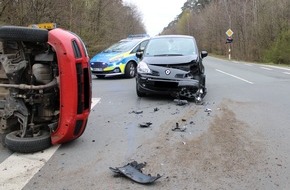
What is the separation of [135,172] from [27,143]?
1.51 meters

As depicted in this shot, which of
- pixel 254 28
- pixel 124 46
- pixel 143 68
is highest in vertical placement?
pixel 254 28

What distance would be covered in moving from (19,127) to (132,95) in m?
4.99

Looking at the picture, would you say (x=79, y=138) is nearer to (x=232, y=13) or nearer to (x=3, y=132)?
(x=3, y=132)

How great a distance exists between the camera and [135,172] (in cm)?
410

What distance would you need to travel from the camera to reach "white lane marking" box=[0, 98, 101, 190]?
3.84 meters

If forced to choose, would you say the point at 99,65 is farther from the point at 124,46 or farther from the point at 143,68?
the point at 143,68

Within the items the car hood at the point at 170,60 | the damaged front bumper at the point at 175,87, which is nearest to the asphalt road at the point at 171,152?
the damaged front bumper at the point at 175,87

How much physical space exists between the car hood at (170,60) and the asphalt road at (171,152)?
4.60 ft

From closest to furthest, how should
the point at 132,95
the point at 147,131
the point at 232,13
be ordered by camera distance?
the point at 147,131, the point at 132,95, the point at 232,13

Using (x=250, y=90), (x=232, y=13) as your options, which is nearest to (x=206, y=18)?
(x=232, y=13)

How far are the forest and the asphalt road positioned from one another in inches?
447

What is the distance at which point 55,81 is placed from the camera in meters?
4.85

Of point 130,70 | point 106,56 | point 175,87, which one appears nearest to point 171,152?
point 175,87

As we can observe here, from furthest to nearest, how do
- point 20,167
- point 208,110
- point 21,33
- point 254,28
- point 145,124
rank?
point 254,28
point 208,110
point 145,124
point 21,33
point 20,167
